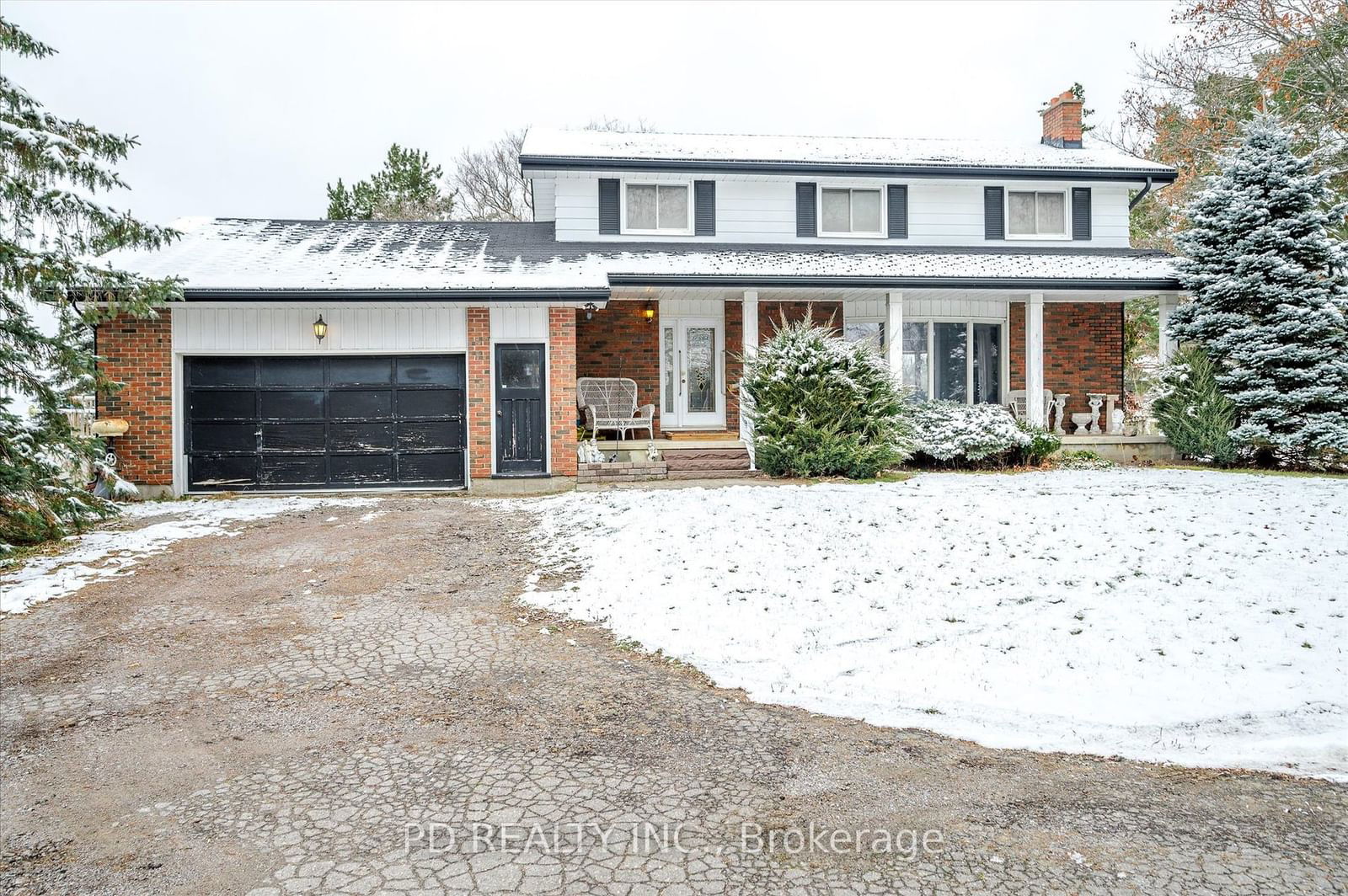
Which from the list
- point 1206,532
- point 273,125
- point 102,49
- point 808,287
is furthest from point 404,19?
point 1206,532

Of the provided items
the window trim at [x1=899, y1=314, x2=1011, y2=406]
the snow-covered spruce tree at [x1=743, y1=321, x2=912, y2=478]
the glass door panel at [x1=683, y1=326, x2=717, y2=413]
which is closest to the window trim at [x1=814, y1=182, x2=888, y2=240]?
the window trim at [x1=899, y1=314, x2=1011, y2=406]

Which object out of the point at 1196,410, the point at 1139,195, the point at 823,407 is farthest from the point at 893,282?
the point at 1139,195

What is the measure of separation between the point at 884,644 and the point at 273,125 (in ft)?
131

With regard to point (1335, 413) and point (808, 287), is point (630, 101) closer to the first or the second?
point (808, 287)

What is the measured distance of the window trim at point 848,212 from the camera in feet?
51.3

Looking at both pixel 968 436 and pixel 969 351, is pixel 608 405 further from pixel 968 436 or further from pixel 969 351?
pixel 969 351

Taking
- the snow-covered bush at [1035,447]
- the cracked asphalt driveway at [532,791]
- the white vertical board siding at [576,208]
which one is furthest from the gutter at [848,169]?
the cracked asphalt driveway at [532,791]

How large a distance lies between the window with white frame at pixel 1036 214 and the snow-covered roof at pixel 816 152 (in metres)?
0.59

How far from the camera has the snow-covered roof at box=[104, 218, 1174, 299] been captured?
11984 mm

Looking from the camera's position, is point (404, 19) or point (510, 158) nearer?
point (510, 158)

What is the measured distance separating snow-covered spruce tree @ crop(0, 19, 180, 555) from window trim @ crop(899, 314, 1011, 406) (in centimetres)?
1225

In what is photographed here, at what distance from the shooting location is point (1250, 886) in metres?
2.60

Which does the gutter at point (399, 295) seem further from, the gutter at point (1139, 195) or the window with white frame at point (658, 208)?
the gutter at point (1139, 195)

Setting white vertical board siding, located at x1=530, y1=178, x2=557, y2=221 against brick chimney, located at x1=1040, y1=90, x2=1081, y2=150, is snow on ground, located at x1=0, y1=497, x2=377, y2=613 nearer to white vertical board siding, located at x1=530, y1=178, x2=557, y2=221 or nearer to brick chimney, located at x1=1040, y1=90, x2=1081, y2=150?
white vertical board siding, located at x1=530, y1=178, x2=557, y2=221
